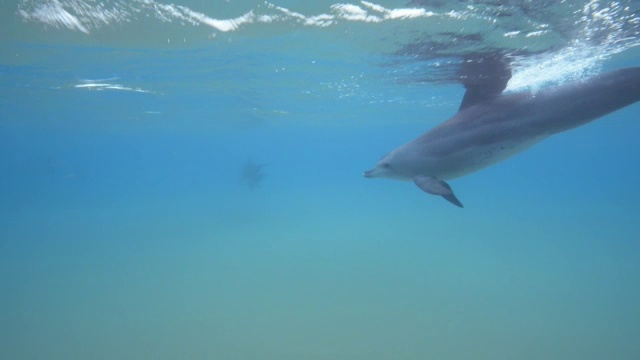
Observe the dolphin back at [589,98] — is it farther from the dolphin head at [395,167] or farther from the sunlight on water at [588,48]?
the sunlight on water at [588,48]

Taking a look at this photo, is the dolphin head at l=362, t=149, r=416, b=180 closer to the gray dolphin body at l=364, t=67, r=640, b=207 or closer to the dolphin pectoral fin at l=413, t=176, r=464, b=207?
the gray dolphin body at l=364, t=67, r=640, b=207

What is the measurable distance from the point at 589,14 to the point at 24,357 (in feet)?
49.1

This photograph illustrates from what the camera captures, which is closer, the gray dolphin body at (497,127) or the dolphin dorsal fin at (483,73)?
the gray dolphin body at (497,127)

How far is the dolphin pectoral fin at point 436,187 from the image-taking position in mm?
4859

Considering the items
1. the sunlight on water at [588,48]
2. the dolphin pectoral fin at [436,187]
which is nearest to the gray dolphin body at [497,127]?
the dolphin pectoral fin at [436,187]

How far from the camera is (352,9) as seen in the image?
31.0 feet

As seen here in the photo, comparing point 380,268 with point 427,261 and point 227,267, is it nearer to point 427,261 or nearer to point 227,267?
point 427,261

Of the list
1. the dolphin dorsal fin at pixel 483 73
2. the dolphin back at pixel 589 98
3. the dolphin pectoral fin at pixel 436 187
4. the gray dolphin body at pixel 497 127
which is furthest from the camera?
the dolphin dorsal fin at pixel 483 73

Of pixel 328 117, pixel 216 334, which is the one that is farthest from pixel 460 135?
pixel 328 117

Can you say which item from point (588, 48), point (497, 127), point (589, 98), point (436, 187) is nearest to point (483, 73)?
point (588, 48)

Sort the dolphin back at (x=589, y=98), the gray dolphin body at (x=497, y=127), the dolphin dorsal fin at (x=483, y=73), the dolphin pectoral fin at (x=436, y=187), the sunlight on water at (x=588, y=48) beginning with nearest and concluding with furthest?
the dolphin back at (x=589, y=98)
the gray dolphin body at (x=497, y=127)
the dolphin pectoral fin at (x=436, y=187)
the dolphin dorsal fin at (x=483, y=73)
the sunlight on water at (x=588, y=48)

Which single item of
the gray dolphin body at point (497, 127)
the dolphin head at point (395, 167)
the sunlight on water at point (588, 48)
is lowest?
the dolphin head at point (395, 167)

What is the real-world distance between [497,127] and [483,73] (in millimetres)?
8906

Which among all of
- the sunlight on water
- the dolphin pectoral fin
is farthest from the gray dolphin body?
the sunlight on water
